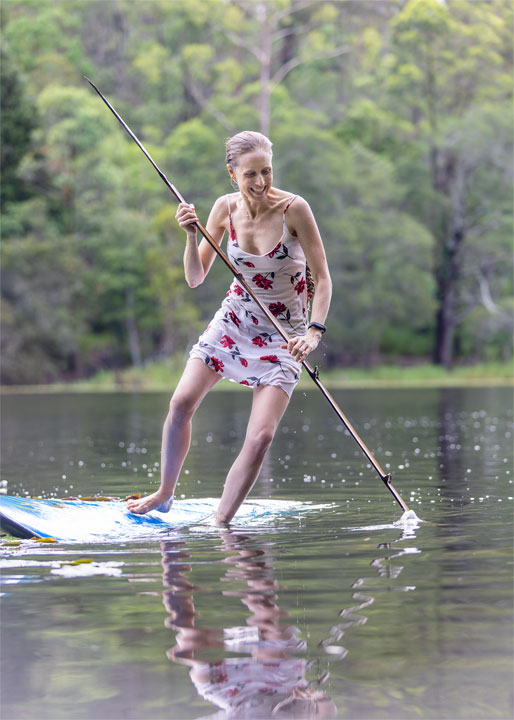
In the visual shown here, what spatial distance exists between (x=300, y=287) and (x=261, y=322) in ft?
0.85

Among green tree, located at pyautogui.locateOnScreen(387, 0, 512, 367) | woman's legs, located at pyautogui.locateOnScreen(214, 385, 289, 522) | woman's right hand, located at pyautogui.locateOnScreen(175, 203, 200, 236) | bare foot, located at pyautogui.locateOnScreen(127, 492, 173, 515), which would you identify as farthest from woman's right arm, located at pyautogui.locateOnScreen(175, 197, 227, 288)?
green tree, located at pyautogui.locateOnScreen(387, 0, 512, 367)

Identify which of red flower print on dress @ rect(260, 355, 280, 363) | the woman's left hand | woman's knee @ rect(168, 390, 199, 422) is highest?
the woman's left hand

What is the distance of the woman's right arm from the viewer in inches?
230

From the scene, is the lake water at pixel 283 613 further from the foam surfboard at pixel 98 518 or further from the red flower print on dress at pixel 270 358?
the red flower print on dress at pixel 270 358

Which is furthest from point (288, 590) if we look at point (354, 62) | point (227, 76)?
point (354, 62)

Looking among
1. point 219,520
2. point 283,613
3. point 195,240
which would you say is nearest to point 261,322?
point 195,240

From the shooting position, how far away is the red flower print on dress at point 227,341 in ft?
20.1

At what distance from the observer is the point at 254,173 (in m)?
5.80

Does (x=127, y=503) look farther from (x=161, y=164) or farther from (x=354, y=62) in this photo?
(x=354, y=62)

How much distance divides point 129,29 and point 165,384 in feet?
78.5

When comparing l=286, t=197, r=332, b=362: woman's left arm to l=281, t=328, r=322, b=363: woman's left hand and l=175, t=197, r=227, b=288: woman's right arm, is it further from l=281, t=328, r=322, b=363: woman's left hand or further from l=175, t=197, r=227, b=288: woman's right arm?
l=175, t=197, r=227, b=288: woman's right arm

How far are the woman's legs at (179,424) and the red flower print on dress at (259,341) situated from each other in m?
0.27

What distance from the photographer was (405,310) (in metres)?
42.7

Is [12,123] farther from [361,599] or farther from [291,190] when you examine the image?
[361,599]
